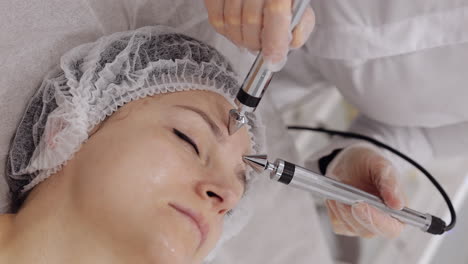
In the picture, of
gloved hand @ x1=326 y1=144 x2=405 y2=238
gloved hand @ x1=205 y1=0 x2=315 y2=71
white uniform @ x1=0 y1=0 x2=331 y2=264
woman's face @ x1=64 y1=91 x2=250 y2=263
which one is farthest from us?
gloved hand @ x1=326 y1=144 x2=405 y2=238

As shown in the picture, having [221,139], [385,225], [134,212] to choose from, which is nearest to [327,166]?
[385,225]

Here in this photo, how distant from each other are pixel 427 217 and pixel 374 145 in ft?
0.84

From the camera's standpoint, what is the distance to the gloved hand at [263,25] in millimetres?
693

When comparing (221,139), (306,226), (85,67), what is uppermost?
(85,67)

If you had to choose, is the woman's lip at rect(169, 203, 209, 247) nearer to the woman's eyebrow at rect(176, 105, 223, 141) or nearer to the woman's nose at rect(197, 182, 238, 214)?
the woman's nose at rect(197, 182, 238, 214)

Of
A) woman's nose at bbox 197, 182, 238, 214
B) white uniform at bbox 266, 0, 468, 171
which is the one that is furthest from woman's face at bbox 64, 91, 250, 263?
white uniform at bbox 266, 0, 468, 171

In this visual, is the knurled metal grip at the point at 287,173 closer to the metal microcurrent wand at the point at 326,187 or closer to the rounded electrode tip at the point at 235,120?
the metal microcurrent wand at the point at 326,187

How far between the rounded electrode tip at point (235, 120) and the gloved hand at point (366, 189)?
360 millimetres

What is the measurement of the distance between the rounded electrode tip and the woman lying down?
0.02m

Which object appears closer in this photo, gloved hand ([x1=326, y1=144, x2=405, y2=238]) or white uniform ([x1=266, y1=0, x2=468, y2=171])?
white uniform ([x1=266, y1=0, x2=468, y2=171])

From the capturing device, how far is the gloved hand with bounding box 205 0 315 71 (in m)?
0.69

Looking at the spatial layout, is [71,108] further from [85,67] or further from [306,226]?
[306,226]

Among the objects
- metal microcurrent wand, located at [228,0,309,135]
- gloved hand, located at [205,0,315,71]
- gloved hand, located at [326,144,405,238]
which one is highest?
gloved hand, located at [205,0,315,71]

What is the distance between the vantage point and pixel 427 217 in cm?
111
